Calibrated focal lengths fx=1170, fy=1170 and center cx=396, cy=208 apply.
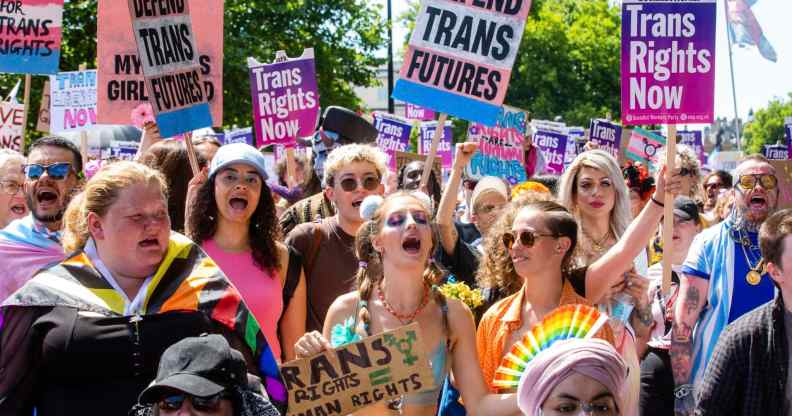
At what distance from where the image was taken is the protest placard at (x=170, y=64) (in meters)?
6.61

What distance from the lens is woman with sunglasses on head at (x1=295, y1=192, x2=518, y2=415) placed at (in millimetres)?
4387

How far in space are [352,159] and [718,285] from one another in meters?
2.04

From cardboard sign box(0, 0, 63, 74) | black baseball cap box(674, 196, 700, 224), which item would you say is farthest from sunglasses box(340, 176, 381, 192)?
cardboard sign box(0, 0, 63, 74)

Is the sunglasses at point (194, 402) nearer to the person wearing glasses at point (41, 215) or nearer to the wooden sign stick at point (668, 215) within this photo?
the person wearing glasses at point (41, 215)

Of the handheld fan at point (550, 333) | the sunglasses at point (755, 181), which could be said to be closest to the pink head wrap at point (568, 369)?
the handheld fan at point (550, 333)

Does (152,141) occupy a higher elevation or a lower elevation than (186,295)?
higher

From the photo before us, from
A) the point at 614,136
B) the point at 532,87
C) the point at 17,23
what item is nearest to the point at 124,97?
the point at 17,23

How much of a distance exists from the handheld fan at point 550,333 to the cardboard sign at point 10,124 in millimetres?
8810

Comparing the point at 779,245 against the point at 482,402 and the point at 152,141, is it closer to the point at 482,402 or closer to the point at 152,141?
the point at 482,402

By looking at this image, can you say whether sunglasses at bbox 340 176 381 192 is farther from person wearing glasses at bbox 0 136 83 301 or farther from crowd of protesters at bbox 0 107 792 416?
person wearing glasses at bbox 0 136 83 301

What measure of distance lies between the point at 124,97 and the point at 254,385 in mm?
4814

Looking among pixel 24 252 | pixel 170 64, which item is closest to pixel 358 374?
pixel 24 252

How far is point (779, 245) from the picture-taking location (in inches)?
173

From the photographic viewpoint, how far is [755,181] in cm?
659
